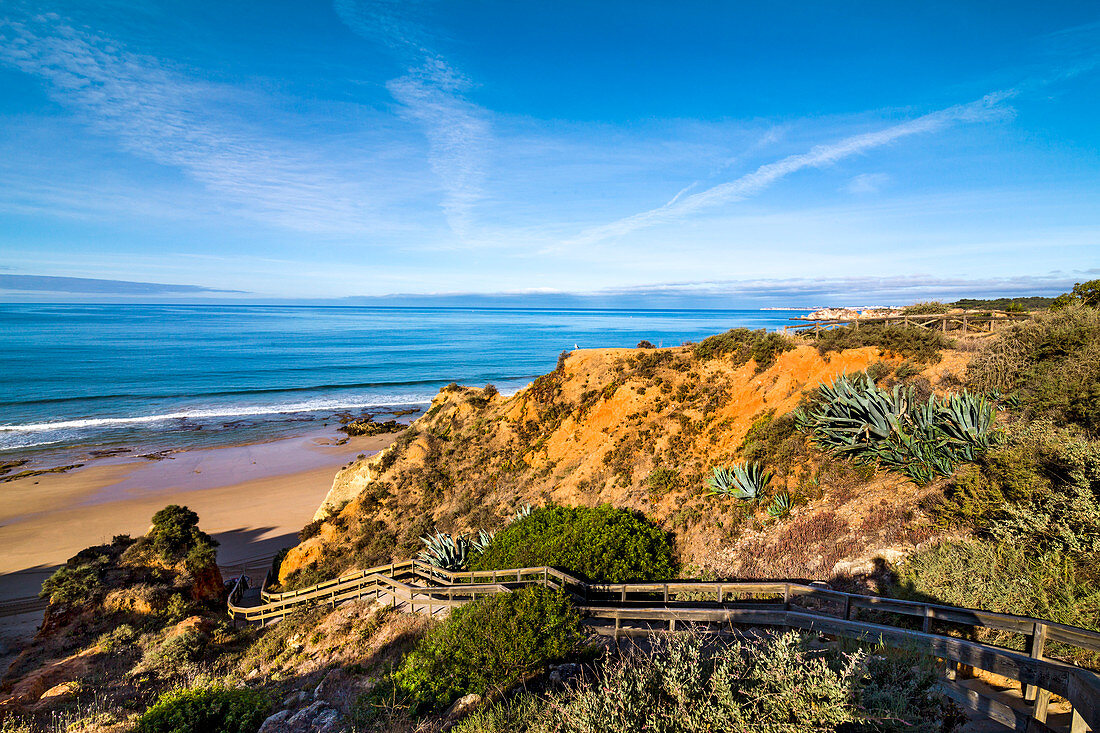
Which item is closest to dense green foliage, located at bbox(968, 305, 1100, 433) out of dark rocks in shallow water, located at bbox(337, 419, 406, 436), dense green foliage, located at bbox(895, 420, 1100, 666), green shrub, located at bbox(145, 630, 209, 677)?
dense green foliage, located at bbox(895, 420, 1100, 666)

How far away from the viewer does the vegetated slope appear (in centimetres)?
915

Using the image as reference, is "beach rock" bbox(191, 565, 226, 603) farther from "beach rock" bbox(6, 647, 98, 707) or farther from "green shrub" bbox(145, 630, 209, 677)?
"green shrub" bbox(145, 630, 209, 677)

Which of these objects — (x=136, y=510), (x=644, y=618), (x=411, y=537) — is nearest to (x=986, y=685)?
(x=644, y=618)

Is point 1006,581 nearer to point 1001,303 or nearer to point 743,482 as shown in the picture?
point 743,482

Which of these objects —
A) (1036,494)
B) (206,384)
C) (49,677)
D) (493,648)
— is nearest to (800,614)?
(1036,494)

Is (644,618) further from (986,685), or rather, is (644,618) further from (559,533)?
(986,685)

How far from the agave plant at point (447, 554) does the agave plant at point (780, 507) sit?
7.12m

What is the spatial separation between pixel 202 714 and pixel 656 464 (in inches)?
429

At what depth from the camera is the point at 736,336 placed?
17.0 m

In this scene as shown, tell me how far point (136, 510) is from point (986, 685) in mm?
28872

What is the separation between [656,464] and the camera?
14023 millimetres

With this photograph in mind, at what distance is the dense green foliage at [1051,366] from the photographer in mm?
Answer: 8281

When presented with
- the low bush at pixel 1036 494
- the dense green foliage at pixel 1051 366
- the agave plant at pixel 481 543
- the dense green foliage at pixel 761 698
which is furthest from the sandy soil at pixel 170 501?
the dense green foliage at pixel 1051 366

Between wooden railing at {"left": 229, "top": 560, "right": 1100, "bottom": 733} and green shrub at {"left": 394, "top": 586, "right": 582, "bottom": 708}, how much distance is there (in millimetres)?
994
